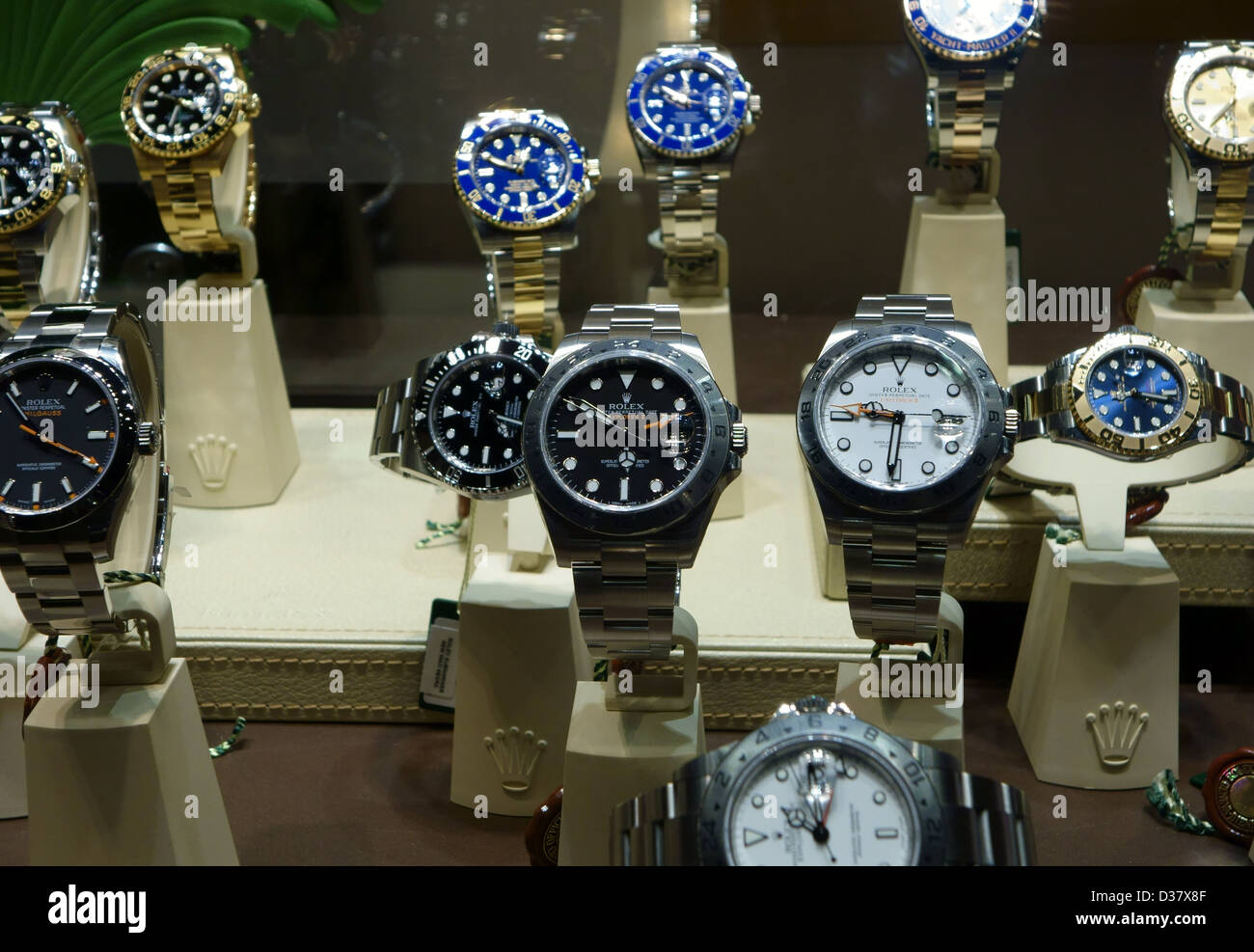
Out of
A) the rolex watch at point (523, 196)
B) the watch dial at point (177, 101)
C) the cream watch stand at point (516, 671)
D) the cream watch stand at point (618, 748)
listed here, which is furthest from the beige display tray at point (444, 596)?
the watch dial at point (177, 101)

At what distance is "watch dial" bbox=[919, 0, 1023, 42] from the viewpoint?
16.6ft

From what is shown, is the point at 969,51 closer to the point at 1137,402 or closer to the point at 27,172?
the point at 1137,402

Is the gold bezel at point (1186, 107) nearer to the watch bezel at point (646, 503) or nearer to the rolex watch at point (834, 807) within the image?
the watch bezel at point (646, 503)

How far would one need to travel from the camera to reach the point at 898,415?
3213 mm

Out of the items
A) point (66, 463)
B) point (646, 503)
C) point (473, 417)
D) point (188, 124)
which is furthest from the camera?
point (188, 124)

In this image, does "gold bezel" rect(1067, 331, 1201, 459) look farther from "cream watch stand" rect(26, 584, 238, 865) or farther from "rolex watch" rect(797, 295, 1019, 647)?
"cream watch stand" rect(26, 584, 238, 865)

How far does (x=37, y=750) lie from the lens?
3.46 meters

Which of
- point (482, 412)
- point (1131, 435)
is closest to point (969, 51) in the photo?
point (1131, 435)

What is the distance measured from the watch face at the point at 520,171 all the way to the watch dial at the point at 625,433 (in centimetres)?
197

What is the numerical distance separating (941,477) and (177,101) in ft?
12.2

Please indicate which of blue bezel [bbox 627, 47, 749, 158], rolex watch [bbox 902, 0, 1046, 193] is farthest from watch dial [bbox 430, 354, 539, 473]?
rolex watch [bbox 902, 0, 1046, 193]
